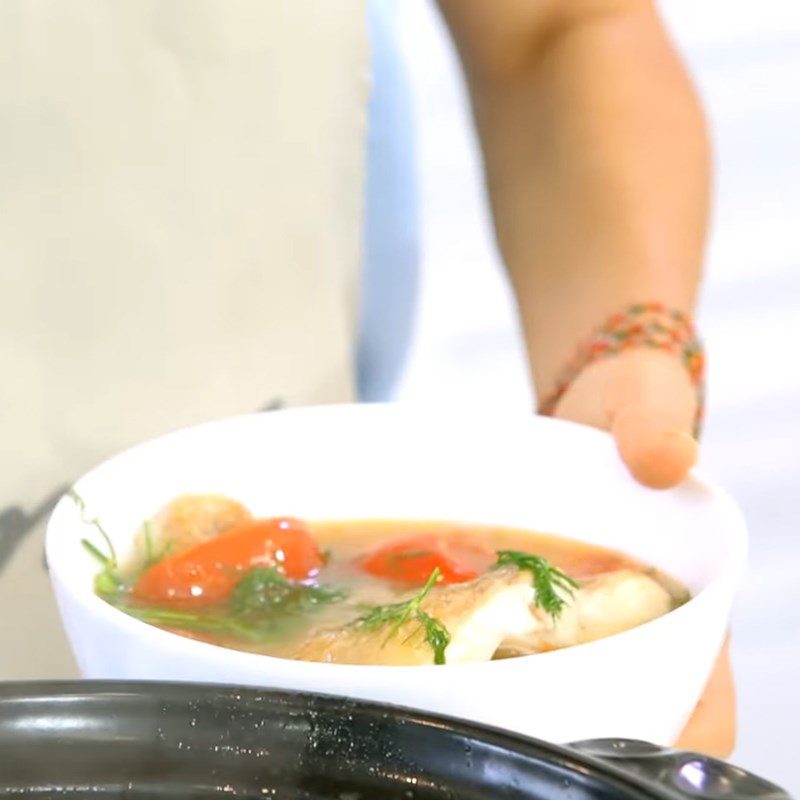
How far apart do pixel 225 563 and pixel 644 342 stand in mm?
316

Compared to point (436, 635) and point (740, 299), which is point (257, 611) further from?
point (740, 299)

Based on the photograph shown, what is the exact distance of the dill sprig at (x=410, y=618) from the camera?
0.49 metres

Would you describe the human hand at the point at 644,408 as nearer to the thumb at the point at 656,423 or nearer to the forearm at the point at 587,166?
the thumb at the point at 656,423

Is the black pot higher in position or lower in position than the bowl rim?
higher

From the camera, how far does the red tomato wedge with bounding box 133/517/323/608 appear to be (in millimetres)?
588

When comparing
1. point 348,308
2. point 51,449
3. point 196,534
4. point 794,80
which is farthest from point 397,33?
point 794,80

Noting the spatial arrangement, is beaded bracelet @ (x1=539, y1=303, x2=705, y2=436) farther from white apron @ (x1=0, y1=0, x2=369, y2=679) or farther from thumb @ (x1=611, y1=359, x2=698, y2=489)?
white apron @ (x1=0, y1=0, x2=369, y2=679)

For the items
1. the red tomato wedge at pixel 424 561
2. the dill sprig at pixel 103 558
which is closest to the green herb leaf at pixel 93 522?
the dill sprig at pixel 103 558

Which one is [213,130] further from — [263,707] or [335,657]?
[263,707]

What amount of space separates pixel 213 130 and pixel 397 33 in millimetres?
271

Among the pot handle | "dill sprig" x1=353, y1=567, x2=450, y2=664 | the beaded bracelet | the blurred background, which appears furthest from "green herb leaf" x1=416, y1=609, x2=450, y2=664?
the blurred background

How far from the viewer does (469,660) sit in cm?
49

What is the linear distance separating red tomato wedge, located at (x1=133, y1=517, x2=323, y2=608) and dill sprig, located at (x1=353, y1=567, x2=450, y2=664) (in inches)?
3.2

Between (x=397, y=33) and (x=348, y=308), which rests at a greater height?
(x=397, y=33)
